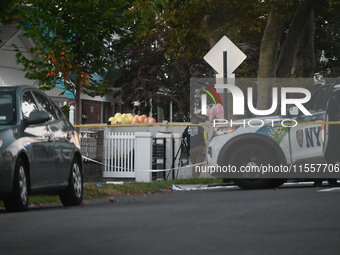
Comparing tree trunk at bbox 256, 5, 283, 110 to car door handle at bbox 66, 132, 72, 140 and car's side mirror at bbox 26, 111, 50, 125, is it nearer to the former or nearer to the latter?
car door handle at bbox 66, 132, 72, 140

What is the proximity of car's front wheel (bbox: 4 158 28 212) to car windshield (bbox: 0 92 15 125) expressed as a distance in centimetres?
61

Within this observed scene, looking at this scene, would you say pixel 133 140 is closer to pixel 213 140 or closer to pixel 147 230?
pixel 213 140

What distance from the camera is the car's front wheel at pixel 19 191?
12.3 metres

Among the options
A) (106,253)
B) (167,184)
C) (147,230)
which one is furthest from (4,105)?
(167,184)

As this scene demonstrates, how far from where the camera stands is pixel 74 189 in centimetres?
1438

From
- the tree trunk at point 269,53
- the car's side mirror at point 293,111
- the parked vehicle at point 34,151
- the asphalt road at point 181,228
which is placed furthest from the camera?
the tree trunk at point 269,53

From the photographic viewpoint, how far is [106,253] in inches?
318

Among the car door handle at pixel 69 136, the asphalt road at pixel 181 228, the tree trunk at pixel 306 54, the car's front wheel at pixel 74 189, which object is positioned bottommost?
the asphalt road at pixel 181 228

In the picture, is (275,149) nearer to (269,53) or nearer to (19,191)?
(19,191)

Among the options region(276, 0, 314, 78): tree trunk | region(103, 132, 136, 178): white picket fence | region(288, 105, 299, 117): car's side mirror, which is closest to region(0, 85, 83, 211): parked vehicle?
region(288, 105, 299, 117): car's side mirror

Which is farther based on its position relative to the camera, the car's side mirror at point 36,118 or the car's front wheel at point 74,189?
the car's front wheel at point 74,189

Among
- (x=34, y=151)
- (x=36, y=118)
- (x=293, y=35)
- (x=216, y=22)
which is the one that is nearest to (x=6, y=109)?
(x=36, y=118)

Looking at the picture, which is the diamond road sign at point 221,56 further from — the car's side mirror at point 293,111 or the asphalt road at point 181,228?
the asphalt road at point 181,228

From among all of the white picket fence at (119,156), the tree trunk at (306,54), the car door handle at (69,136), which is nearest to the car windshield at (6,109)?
the car door handle at (69,136)
